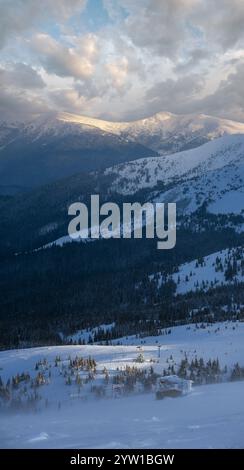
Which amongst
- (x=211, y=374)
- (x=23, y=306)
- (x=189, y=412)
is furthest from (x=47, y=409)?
(x=23, y=306)

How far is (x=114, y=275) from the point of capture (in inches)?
5517

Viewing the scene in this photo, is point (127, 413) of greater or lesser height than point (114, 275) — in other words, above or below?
below

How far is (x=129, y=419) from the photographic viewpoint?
12.5 metres

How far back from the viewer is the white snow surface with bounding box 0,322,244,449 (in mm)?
10156

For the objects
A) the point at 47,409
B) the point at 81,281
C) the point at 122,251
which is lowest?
the point at 47,409

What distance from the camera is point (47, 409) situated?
15.3 metres

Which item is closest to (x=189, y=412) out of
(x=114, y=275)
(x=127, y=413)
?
(x=127, y=413)

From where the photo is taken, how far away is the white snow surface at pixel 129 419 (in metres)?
10.2

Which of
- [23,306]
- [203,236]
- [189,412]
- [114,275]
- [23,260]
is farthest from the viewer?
[23,260]

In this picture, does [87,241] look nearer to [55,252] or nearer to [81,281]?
[55,252]
